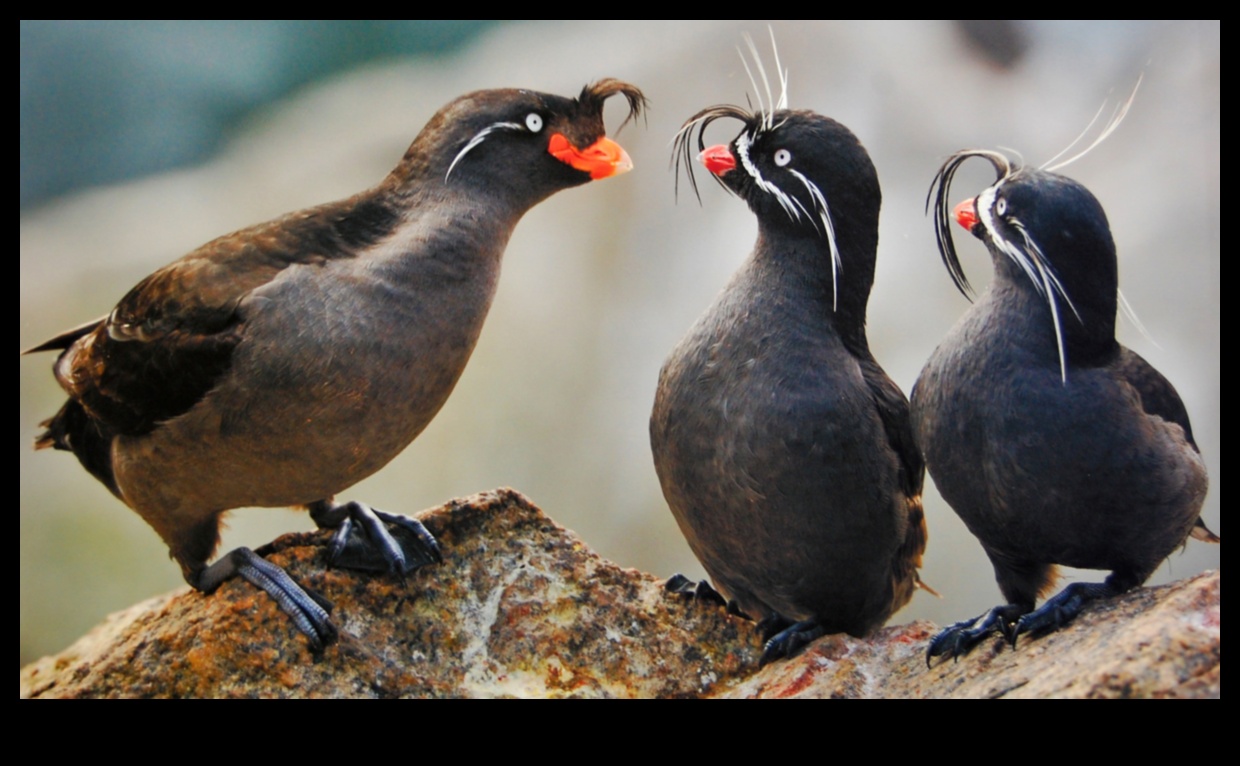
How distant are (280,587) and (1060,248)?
6.89 feet

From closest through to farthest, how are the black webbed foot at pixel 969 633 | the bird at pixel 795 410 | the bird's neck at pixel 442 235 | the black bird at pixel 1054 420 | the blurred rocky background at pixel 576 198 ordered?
the black bird at pixel 1054 420, the black webbed foot at pixel 969 633, the bird at pixel 795 410, the bird's neck at pixel 442 235, the blurred rocky background at pixel 576 198

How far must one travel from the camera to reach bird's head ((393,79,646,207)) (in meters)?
2.86

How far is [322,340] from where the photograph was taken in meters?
2.66

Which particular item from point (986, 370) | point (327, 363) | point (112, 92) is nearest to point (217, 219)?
point (112, 92)

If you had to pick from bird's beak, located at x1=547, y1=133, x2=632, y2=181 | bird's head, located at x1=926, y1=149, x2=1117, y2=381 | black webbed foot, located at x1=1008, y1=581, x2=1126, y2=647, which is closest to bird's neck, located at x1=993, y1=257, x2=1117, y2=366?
bird's head, located at x1=926, y1=149, x2=1117, y2=381

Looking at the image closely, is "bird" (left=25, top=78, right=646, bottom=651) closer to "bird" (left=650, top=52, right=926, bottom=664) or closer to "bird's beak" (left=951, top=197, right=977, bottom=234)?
"bird" (left=650, top=52, right=926, bottom=664)

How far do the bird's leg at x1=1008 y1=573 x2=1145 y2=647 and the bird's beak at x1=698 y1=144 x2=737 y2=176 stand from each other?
51.5 inches

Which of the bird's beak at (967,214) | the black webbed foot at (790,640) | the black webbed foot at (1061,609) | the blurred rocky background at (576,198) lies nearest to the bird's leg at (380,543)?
the black webbed foot at (790,640)

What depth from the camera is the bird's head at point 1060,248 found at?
2430 mm

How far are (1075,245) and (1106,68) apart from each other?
1.09 m

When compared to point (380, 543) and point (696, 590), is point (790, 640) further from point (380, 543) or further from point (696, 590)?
point (380, 543)

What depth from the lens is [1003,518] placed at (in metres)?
2.46

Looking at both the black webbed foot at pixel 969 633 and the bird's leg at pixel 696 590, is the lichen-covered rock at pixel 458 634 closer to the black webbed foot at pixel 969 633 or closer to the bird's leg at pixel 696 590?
the bird's leg at pixel 696 590

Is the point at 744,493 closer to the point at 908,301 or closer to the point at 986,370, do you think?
the point at 986,370
